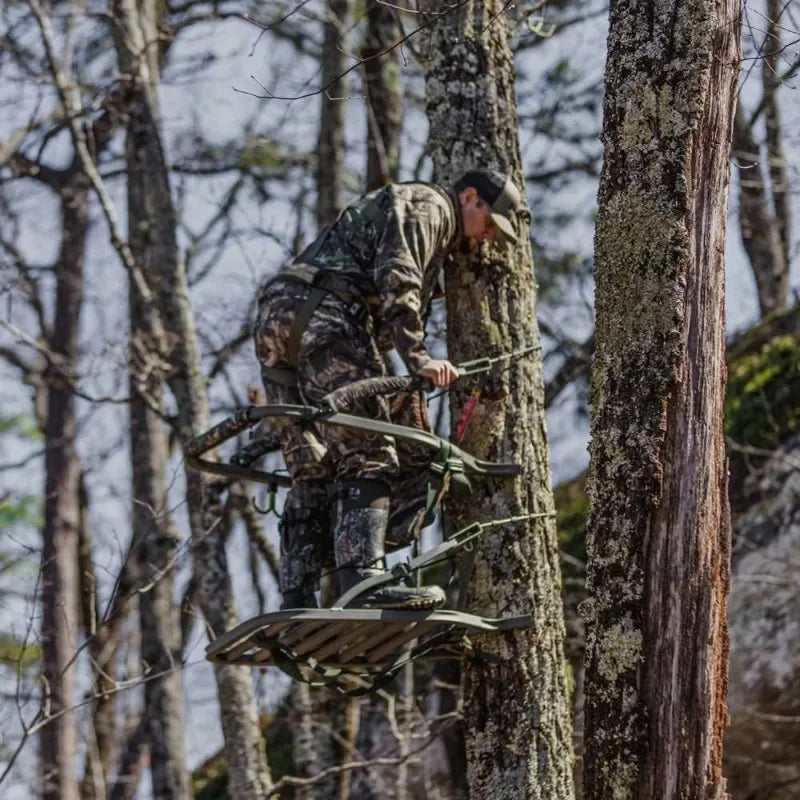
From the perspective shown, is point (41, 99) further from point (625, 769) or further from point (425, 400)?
point (625, 769)

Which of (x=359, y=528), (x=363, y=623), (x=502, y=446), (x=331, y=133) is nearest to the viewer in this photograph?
(x=363, y=623)

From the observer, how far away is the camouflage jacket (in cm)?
515

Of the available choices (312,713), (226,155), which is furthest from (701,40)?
(226,155)

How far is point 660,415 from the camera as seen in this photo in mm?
3799

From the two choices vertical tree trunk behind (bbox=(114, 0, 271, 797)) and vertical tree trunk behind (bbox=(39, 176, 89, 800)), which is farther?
vertical tree trunk behind (bbox=(39, 176, 89, 800))

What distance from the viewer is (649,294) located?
389cm

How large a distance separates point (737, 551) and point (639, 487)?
5342mm

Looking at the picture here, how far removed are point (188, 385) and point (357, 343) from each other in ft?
11.3

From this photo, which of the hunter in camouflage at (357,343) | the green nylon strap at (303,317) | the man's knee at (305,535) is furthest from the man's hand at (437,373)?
the man's knee at (305,535)

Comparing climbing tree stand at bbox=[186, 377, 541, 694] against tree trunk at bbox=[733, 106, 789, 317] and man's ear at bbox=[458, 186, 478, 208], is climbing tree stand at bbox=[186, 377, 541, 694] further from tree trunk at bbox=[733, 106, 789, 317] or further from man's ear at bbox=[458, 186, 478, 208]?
tree trunk at bbox=[733, 106, 789, 317]

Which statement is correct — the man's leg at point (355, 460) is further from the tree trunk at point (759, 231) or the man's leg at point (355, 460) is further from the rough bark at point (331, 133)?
the tree trunk at point (759, 231)

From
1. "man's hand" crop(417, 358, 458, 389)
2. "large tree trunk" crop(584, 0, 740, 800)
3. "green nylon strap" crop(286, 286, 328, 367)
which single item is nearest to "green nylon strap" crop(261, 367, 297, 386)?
"green nylon strap" crop(286, 286, 328, 367)

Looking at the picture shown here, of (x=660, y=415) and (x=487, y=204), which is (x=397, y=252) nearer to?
(x=487, y=204)

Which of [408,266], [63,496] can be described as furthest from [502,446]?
[63,496]
